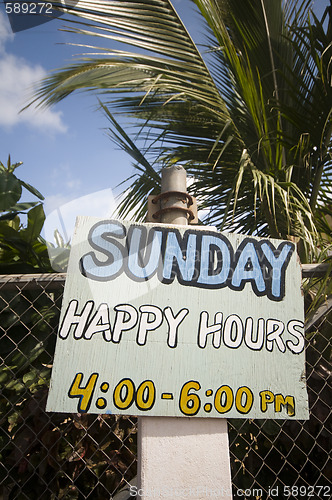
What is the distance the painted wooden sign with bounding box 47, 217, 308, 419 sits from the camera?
1.18 metres

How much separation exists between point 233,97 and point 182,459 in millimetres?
2214

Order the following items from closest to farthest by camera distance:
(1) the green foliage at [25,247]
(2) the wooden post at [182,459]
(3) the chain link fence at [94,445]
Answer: (2) the wooden post at [182,459] → (3) the chain link fence at [94,445] → (1) the green foliage at [25,247]

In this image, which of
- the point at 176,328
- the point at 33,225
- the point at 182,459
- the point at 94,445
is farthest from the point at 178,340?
the point at 33,225

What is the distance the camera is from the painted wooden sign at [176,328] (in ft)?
3.86

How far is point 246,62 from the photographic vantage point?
2498 millimetres

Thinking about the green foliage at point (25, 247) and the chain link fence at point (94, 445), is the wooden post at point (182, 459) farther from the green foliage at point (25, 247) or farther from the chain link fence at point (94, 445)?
the green foliage at point (25, 247)

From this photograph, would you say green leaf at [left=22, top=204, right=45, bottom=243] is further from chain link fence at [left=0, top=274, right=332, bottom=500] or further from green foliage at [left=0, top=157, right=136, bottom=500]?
chain link fence at [left=0, top=274, right=332, bottom=500]

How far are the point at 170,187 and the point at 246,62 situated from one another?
150 centimetres

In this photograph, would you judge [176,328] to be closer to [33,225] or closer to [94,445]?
[94,445]

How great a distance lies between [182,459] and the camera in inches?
45.0

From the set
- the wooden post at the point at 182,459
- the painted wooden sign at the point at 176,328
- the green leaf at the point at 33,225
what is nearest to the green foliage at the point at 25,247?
the green leaf at the point at 33,225

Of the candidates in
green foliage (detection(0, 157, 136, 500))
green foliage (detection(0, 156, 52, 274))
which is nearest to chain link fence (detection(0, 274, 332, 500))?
green foliage (detection(0, 157, 136, 500))

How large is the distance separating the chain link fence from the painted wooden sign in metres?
0.32

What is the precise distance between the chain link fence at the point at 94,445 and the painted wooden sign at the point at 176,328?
1.04ft
